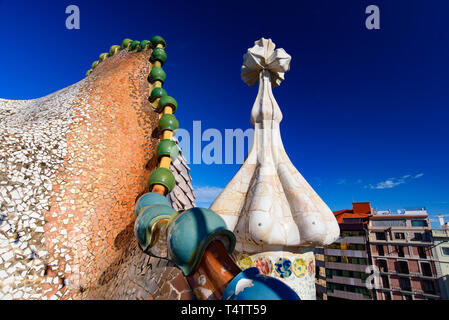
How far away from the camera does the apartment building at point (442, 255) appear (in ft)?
72.2

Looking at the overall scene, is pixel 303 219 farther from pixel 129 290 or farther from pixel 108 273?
pixel 108 273

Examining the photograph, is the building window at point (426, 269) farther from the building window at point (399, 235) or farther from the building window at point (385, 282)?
the building window at point (385, 282)

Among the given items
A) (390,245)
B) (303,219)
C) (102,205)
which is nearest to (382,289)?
(390,245)

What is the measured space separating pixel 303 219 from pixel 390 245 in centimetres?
3110

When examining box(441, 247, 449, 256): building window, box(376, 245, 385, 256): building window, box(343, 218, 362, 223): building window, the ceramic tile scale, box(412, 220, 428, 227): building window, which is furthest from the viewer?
box(343, 218, 362, 223): building window

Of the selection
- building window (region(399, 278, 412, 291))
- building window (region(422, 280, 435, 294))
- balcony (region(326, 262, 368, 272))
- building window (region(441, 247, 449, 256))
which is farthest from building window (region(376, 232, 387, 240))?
building window (region(422, 280, 435, 294))

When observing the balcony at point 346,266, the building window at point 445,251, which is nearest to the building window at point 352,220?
the balcony at point 346,266

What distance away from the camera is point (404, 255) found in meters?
24.5

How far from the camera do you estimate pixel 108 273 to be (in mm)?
2412

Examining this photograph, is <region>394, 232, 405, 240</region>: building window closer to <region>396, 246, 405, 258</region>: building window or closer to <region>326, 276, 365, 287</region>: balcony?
<region>396, 246, 405, 258</region>: building window

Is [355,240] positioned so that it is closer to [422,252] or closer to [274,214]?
[422,252]

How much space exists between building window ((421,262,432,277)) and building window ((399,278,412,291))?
1.81 m

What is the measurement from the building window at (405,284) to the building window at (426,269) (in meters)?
1.81

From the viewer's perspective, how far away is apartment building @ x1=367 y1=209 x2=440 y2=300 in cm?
2309
